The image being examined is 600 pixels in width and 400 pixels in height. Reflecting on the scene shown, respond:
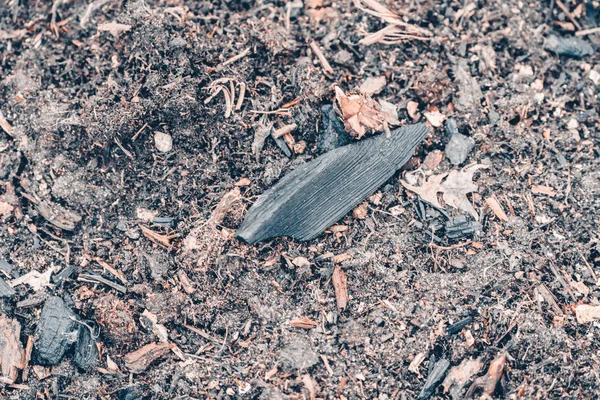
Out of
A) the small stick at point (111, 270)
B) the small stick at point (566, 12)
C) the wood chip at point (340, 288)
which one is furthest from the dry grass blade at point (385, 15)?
the small stick at point (111, 270)

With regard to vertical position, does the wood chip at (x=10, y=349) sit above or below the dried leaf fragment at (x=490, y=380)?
above

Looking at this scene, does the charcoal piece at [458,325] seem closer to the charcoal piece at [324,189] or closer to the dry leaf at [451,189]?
the dry leaf at [451,189]

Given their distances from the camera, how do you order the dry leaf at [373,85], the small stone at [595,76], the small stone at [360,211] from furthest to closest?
the small stone at [595,76]
the dry leaf at [373,85]
the small stone at [360,211]

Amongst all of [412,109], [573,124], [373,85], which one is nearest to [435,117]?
[412,109]

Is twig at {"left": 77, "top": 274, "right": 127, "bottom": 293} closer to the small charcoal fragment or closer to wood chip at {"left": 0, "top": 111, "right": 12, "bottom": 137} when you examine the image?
wood chip at {"left": 0, "top": 111, "right": 12, "bottom": 137}

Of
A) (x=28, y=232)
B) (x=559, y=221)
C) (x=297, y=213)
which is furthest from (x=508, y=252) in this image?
(x=28, y=232)

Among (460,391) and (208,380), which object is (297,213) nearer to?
(208,380)

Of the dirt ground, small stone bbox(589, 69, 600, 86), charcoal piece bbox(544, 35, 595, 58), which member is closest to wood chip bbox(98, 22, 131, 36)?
the dirt ground
